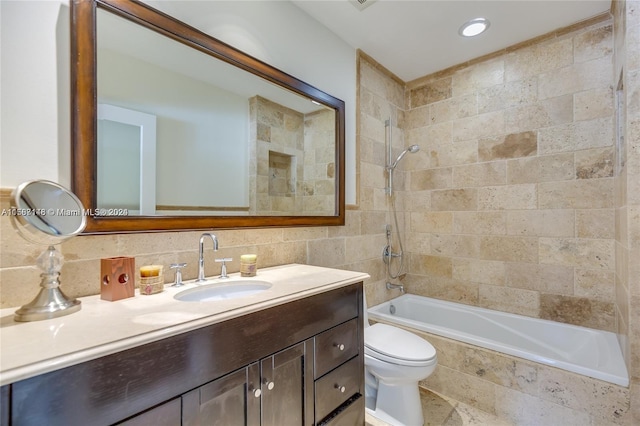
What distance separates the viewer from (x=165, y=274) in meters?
1.25

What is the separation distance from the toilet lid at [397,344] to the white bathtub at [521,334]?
1.12 feet

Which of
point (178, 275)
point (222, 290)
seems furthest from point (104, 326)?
point (222, 290)

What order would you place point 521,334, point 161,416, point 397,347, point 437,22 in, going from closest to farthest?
1. point 161,416
2. point 397,347
3. point 437,22
4. point 521,334

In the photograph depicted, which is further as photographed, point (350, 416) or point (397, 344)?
point (397, 344)

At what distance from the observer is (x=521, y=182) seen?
2297 mm

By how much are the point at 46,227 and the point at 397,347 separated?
5.71 feet

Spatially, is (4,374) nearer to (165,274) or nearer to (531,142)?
(165,274)

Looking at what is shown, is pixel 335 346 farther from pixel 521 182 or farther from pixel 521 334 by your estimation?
pixel 521 182

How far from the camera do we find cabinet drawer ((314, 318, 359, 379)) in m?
1.18

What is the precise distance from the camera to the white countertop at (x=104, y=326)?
0.60 metres

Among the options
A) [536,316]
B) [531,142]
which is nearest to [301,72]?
[531,142]

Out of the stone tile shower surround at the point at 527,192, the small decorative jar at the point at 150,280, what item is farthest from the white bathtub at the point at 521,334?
the small decorative jar at the point at 150,280

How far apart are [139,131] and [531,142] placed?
2677 millimetres

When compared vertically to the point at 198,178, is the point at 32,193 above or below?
below
